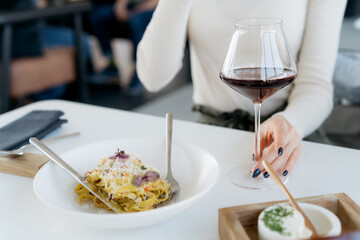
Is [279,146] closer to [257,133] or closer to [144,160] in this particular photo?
[257,133]

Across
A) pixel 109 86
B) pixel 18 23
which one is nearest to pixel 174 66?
pixel 18 23

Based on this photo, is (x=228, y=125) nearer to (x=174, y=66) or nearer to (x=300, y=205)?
(x=174, y=66)

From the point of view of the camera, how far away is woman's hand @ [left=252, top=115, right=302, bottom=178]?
2.39ft

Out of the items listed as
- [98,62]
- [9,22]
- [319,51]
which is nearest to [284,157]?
[319,51]

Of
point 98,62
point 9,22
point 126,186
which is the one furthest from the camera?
point 98,62

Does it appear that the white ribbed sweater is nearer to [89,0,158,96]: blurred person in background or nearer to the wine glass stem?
the wine glass stem

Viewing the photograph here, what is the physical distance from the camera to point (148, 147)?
2.53 feet

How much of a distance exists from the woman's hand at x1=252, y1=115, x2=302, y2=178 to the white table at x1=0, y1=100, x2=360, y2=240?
28mm

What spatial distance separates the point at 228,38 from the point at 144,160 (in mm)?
579

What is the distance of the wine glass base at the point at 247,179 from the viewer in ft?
2.29

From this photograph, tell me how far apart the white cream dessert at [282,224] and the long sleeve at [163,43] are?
68cm

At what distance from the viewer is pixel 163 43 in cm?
113

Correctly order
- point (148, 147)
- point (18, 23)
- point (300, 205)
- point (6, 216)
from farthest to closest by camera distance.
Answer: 1. point (18, 23)
2. point (148, 147)
3. point (6, 216)
4. point (300, 205)

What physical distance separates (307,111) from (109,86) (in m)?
3.34
